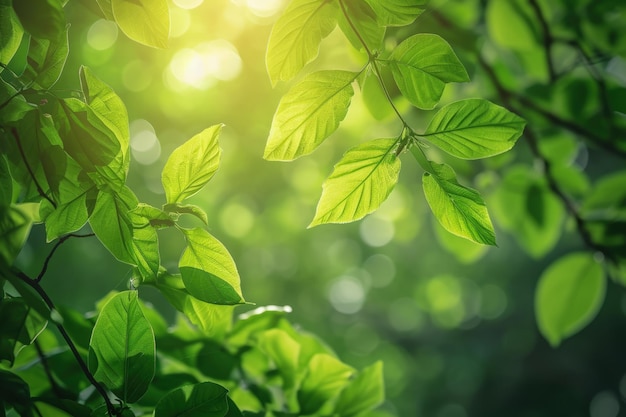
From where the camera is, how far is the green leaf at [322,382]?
0.66 metres

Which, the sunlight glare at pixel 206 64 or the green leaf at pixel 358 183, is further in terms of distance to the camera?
the sunlight glare at pixel 206 64

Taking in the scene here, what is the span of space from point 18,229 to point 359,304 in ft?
27.5

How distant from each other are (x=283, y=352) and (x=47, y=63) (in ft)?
1.35

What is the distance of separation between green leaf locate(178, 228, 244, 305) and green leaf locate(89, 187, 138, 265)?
5 centimetres

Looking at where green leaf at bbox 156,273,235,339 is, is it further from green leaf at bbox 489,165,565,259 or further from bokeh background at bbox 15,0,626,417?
bokeh background at bbox 15,0,626,417

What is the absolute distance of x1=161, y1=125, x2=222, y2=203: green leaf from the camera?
0.51 meters

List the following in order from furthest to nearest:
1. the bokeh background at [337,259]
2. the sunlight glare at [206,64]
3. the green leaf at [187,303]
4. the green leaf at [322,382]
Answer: the bokeh background at [337,259] → the sunlight glare at [206,64] → the green leaf at [322,382] → the green leaf at [187,303]

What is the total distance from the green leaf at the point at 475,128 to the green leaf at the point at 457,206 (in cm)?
3

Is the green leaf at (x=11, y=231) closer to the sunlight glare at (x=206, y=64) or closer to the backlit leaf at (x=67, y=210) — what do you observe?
the backlit leaf at (x=67, y=210)

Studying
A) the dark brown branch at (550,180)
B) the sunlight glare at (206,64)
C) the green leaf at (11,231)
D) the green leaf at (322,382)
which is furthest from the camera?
the sunlight glare at (206,64)

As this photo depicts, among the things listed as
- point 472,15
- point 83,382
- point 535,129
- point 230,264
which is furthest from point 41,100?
point 472,15

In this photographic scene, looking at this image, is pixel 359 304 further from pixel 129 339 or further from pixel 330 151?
pixel 129 339

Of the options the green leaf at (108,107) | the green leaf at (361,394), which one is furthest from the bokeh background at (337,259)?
the green leaf at (108,107)

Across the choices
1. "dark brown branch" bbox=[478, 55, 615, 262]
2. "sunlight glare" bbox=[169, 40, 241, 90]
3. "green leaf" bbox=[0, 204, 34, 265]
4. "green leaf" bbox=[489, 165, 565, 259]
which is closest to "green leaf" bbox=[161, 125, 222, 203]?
"green leaf" bbox=[0, 204, 34, 265]
